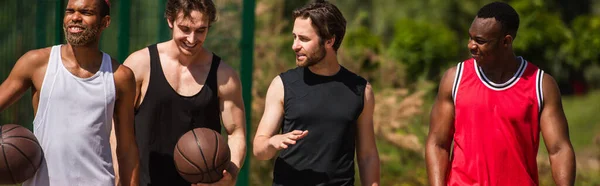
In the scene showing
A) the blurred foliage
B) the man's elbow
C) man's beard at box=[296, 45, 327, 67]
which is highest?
man's beard at box=[296, 45, 327, 67]

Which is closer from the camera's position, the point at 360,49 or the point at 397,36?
the point at 360,49

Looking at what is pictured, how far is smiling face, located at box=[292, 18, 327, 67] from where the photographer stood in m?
6.09

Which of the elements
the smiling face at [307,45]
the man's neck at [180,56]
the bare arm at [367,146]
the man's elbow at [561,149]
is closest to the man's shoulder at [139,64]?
the man's neck at [180,56]

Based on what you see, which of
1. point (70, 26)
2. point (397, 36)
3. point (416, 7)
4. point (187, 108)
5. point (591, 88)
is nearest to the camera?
point (70, 26)

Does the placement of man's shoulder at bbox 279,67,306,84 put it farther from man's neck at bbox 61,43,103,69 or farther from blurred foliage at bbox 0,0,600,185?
blurred foliage at bbox 0,0,600,185

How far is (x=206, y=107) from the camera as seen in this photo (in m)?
6.33

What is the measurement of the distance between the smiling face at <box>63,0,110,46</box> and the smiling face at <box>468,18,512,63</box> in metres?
2.13

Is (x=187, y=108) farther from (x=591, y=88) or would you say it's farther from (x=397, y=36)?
(x=591, y=88)

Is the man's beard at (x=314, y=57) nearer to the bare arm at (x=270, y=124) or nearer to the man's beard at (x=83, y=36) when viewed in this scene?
the bare arm at (x=270, y=124)

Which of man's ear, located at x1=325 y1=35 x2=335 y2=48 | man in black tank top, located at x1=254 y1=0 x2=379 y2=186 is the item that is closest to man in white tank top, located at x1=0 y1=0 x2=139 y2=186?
man in black tank top, located at x1=254 y1=0 x2=379 y2=186

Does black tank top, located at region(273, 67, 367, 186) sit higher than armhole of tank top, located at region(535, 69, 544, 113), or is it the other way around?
armhole of tank top, located at region(535, 69, 544, 113)

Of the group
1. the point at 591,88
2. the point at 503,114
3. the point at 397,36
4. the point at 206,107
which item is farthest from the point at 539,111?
the point at 591,88

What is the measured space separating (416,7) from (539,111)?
1291 centimetres

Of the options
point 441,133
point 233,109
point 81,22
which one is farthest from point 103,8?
point 441,133
